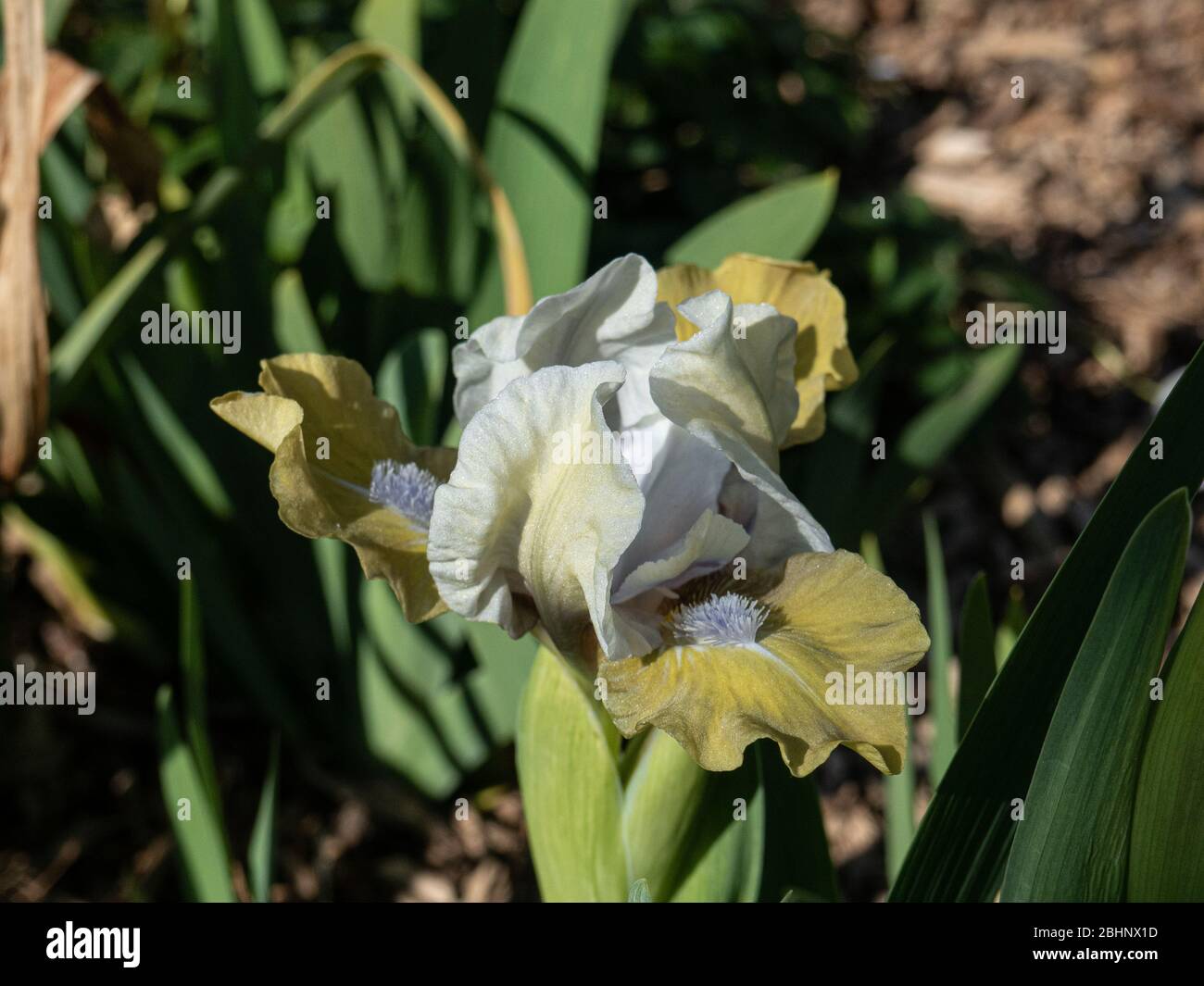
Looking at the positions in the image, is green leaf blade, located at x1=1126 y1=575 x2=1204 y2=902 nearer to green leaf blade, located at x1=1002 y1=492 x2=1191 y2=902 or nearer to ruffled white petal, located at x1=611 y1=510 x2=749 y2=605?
green leaf blade, located at x1=1002 y1=492 x2=1191 y2=902

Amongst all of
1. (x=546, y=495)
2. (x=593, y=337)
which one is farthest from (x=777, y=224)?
(x=546, y=495)

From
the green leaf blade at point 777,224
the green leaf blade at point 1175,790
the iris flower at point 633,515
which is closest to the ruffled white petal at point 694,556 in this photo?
the iris flower at point 633,515

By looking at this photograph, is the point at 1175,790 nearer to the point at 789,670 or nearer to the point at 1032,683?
the point at 1032,683

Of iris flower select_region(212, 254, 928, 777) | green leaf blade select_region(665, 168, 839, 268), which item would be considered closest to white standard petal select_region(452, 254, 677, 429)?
iris flower select_region(212, 254, 928, 777)

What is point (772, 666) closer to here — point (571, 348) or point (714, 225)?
point (571, 348)

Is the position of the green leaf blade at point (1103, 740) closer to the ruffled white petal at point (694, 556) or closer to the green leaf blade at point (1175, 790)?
the green leaf blade at point (1175, 790)
